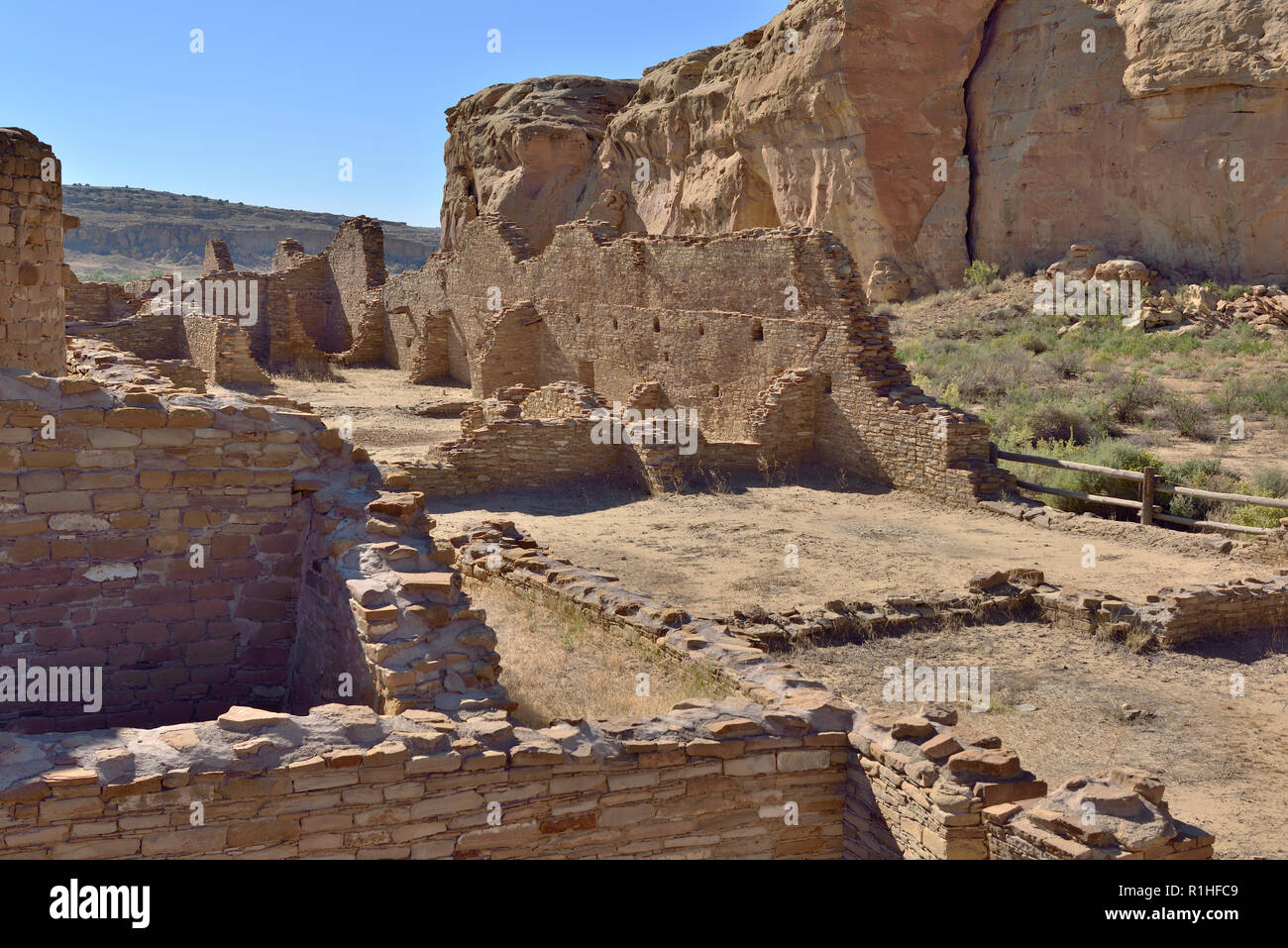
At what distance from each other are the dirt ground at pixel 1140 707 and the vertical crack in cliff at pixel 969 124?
1886cm

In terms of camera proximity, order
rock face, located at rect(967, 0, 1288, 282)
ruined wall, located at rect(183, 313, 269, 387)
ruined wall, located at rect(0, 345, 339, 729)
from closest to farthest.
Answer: ruined wall, located at rect(0, 345, 339, 729) → ruined wall, located at rect(183, 313, 269, 387) → rock face, located at rect(967, 0, 1288, 282)

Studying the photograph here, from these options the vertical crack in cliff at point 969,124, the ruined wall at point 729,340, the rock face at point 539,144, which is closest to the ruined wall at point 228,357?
the ruined wall at point 729,340

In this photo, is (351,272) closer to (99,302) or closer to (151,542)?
(99,302)

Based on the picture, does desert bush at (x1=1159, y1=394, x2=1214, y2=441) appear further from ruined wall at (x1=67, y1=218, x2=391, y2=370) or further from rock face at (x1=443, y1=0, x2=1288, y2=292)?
ruined wall at (x1=67, y1=218, x2=391, y2=370)

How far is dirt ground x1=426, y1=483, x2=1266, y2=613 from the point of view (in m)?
9.47

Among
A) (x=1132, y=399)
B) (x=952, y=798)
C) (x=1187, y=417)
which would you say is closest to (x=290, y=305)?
(x=1132, y=399)

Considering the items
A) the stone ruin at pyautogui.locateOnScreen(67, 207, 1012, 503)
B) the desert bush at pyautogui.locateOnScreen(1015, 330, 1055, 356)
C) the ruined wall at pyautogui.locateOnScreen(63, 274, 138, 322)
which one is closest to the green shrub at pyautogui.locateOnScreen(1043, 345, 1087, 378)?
the desert bush at pyautogui.locateOnScreen(1015, 330, 1055, 356)

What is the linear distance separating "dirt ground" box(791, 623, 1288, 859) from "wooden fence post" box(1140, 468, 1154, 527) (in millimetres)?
2786

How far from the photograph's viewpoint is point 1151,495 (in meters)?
11.2

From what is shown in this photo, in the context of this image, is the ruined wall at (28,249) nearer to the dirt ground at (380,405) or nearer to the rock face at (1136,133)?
the dirt ground at (380,405)

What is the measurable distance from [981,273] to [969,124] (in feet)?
12.4

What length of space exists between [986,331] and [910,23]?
777 cm
